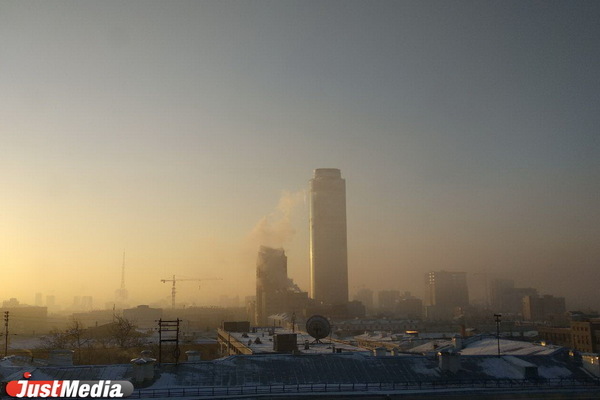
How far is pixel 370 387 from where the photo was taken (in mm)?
45750

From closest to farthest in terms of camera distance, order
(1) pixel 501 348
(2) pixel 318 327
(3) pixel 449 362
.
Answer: (3) pixel 449 362, (1) pixel 501 348, (2) pixel 318 327

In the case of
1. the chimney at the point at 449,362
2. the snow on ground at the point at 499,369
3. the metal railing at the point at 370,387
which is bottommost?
the metal railing at the point at 370,387

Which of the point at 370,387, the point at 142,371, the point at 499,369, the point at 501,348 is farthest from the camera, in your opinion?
the point at 501,348

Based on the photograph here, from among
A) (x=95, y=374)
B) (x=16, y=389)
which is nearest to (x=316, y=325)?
(x=95, y=374)

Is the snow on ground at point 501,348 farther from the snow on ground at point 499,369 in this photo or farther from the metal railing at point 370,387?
the metal railing at point 370,387

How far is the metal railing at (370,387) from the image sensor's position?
43.2 meters

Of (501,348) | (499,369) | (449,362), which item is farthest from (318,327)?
(499,369)

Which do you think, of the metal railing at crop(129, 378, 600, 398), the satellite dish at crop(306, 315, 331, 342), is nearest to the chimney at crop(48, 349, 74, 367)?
the metal railing at crop(129, 378, 600, 398)

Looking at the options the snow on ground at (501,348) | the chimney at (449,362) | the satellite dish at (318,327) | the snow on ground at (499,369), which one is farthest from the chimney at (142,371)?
the snow on ground at (501,348)

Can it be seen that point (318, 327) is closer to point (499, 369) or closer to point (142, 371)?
point (499, 369)

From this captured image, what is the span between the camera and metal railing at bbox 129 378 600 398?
43.2m

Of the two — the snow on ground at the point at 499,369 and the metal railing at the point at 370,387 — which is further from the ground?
the snow on ground at the point at 499,369

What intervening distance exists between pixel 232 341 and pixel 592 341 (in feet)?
268

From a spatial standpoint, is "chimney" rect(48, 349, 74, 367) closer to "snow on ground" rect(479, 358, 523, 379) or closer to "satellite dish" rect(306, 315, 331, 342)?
"satellite dish" rect(306, 315, 331, 342)
